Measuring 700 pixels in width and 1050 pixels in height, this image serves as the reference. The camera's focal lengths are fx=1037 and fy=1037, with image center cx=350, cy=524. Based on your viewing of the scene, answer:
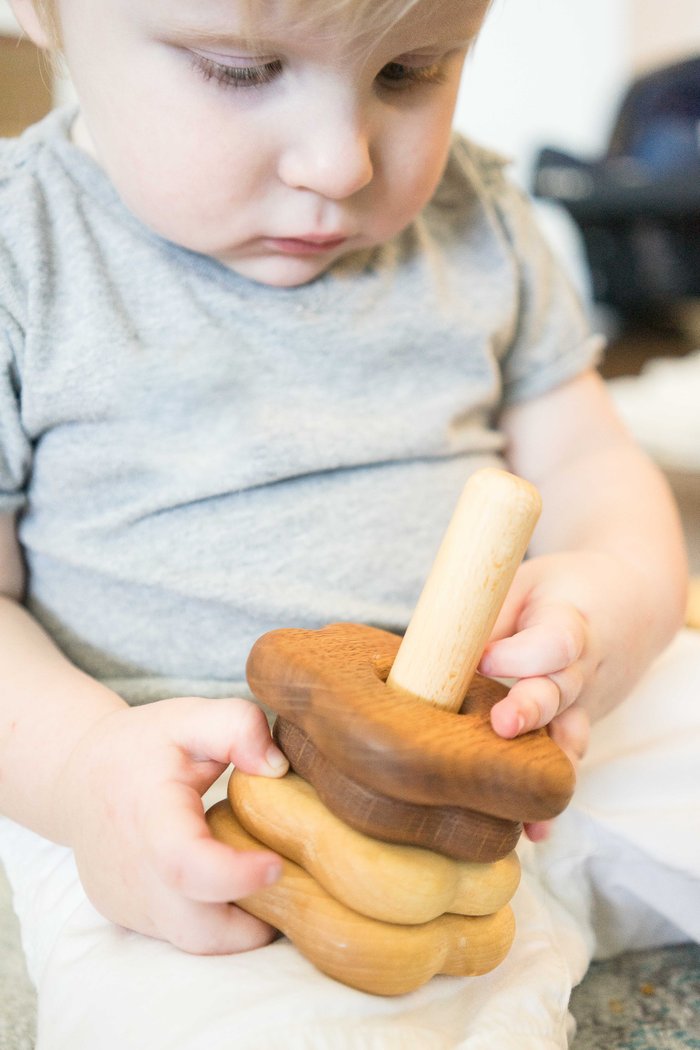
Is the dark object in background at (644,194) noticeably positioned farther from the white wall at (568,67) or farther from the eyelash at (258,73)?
the eyelash at (258,73)

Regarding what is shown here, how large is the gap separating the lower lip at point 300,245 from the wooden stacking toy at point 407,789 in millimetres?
212

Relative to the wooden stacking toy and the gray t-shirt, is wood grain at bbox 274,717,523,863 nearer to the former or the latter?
the wooden stacking toy

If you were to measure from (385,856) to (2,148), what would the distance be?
0.45m

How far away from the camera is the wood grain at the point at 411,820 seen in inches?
14.0

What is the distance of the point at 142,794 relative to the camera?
1.29ft

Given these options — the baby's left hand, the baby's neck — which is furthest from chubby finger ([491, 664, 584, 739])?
the baby's neck

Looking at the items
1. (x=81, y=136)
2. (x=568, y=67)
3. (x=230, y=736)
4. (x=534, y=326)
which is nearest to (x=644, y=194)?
(x=568, y=67)

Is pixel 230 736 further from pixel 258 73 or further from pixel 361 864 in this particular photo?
pixel 258 73

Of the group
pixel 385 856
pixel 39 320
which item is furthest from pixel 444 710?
→ pixel 39 320

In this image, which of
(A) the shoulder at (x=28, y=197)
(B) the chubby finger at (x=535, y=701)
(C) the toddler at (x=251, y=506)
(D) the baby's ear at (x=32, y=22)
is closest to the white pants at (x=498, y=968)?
(C) the toddler at (x=251, y=506)

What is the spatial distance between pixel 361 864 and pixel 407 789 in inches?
1.6

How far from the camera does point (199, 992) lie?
373 mm

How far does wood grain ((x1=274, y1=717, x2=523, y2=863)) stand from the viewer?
35cm

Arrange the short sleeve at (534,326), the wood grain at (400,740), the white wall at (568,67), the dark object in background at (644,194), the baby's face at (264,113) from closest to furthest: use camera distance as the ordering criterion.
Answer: the wood grain at (400,740)
the baby's face at (264,113)
the short sleeve at (534,326)
the dark object in background at (644,194)
the white wall at (568,67)
